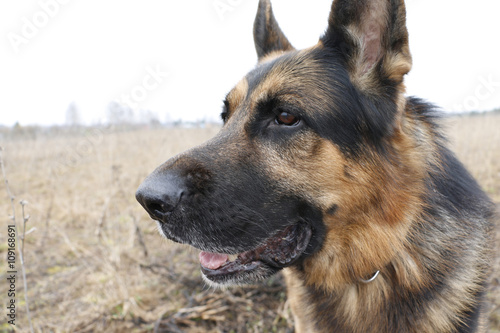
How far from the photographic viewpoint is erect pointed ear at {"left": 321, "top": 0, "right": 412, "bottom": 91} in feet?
6.09

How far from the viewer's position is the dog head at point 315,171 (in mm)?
1869

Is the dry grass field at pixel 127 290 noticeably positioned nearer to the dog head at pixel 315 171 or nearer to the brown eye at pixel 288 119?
the dog head at pixel 315 171

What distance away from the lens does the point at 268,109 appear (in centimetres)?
204

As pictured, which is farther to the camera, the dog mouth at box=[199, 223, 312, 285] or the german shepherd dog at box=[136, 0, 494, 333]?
the dog mouth at box=[199, 223, 312, 285]

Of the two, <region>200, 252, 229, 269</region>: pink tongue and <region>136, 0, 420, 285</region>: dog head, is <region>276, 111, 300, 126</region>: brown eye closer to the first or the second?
<region>136, 0, 420, 285</region>: dog head

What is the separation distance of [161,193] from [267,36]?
2.24 metres

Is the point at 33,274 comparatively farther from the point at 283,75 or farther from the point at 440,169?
the point at 440,169

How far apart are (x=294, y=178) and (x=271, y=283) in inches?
97.4

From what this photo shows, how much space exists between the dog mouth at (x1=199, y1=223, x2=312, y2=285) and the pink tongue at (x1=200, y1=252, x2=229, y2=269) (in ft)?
0.17

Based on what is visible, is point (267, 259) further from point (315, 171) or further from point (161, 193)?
point (161, 193)

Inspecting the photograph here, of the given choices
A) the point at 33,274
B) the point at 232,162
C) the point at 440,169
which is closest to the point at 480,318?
the point at 440,169

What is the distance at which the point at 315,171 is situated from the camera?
75.5 inches

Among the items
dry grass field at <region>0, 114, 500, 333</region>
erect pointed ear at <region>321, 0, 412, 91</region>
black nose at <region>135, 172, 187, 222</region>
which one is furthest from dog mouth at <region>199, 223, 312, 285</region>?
dry grass field at <region>0, 114, 500, 333</region>

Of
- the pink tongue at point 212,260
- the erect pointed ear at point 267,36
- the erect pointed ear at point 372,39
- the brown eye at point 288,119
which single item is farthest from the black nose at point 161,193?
the erect pointed ear at point 267,36
